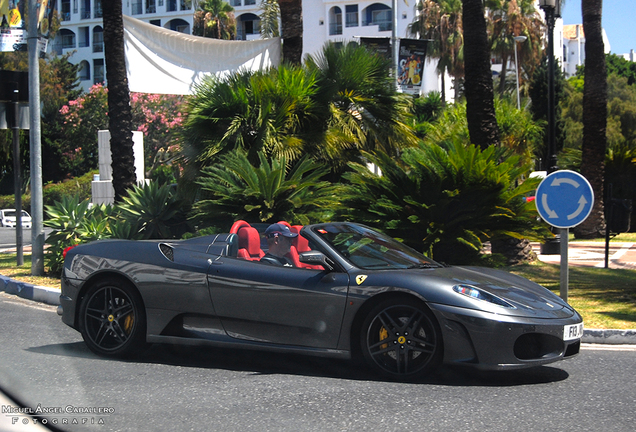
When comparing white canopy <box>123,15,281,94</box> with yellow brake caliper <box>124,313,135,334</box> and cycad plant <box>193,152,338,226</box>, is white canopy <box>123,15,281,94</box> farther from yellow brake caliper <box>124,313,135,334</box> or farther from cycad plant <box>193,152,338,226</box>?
yellow brake caliper <box>124,313,135,334</box>

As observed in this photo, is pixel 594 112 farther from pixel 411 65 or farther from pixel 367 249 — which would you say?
pixel 367 249

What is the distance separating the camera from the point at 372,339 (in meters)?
5.30

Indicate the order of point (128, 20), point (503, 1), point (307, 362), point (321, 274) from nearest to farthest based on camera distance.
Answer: point (321, 274)
point (307, 362)
point (128, 20)
point (503, 1)

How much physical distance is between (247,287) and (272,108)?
7.30 metres

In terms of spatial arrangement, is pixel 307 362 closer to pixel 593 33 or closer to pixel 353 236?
pixel 353 236

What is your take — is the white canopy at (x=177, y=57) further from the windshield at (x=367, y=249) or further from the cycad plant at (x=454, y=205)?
the windshield at (x=367, y=249)

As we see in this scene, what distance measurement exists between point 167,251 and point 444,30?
49.4 m

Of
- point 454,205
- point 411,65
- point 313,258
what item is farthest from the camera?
point 411,65

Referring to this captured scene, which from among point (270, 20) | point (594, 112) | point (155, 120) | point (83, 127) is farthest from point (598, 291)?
point (83, 127)

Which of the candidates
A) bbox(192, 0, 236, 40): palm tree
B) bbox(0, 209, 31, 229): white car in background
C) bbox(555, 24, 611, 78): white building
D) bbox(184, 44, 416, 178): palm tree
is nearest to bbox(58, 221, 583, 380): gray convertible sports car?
bbox(184, 44, 416, 178): palm tree

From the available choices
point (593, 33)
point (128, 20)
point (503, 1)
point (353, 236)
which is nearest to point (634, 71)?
point (503, 1)

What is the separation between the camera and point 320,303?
5449mm

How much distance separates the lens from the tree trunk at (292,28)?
1519 cm

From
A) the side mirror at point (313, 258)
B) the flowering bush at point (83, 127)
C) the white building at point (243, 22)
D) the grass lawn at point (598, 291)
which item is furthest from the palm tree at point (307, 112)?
the white building at point (243, 22)
